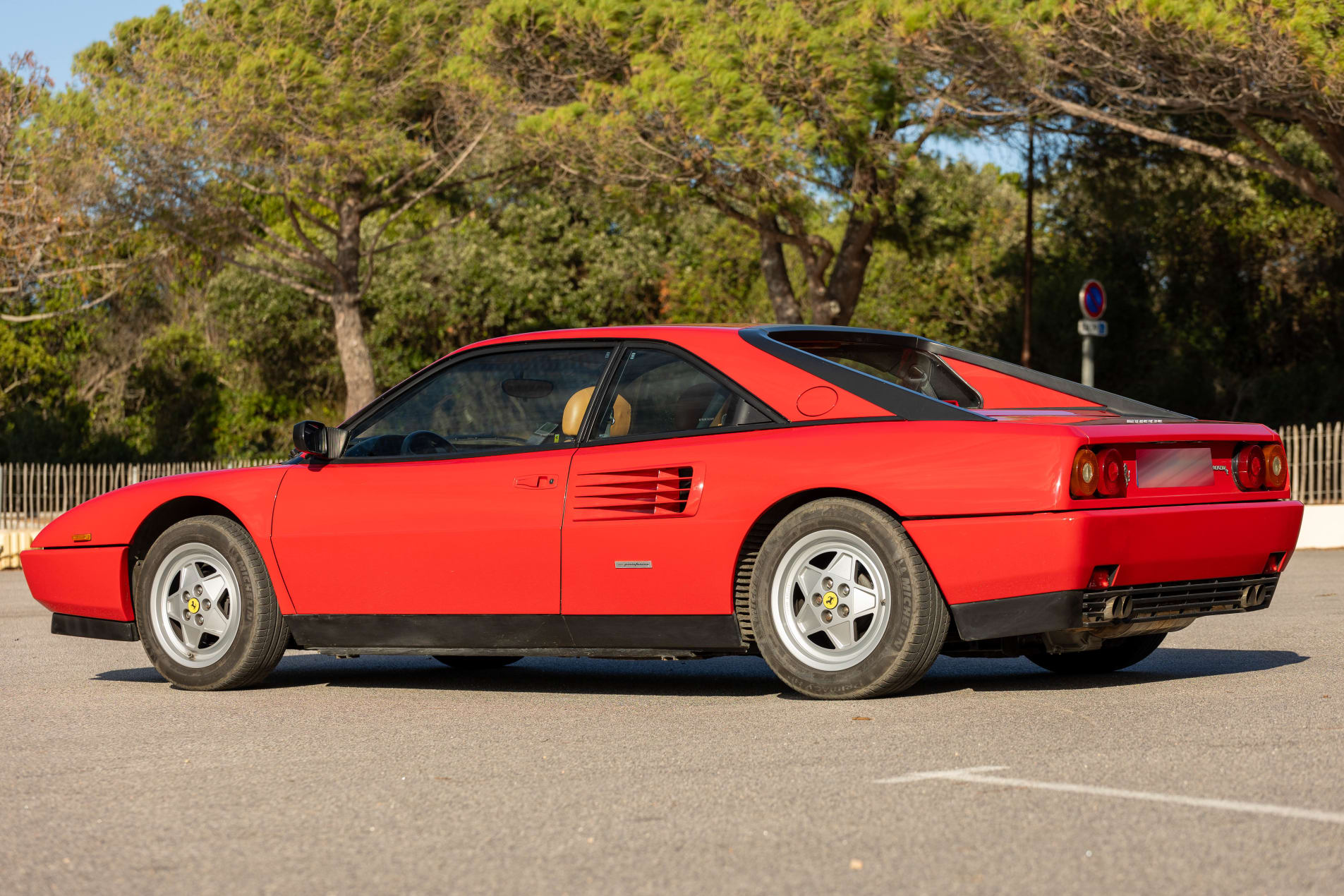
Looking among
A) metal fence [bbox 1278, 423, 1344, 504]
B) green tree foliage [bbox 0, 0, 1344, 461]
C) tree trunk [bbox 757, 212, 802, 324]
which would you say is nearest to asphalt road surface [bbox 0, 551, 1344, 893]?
metal fence [bbox 1278, 423, 1344, 504]

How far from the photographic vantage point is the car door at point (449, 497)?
6.51m

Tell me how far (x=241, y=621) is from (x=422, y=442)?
109cm

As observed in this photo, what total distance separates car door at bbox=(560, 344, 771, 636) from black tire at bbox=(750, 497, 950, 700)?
0.53ft

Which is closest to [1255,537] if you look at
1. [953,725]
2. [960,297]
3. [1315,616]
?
[953,725]

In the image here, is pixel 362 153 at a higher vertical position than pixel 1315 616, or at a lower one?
higher

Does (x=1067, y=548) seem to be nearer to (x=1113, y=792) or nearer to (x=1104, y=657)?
(x=1113, y=792)

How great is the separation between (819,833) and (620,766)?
1.11 meters

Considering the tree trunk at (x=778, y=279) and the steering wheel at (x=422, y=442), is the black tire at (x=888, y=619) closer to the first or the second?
the steering wheel at (x=422, y=442)

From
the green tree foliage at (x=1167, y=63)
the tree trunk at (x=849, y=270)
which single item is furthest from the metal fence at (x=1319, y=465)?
the tree trunk at (x=849, y=270)

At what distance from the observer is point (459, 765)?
5.07 meters

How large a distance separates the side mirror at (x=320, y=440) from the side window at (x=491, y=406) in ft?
0.19

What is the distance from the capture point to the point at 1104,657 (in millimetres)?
7039

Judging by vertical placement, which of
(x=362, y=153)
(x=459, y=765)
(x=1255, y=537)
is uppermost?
(x=362, y=153)

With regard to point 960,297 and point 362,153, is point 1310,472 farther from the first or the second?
point 960,297
